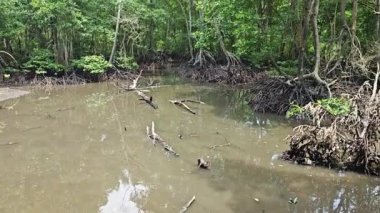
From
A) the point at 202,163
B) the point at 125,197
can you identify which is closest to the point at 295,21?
the point at 202,163

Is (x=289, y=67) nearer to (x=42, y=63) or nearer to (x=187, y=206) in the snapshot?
(x=42, y=63)

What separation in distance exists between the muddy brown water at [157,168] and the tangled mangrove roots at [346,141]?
25cm

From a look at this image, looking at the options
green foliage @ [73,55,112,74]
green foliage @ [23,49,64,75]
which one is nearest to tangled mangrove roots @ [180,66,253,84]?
green foliage @ [73,55,112,74]

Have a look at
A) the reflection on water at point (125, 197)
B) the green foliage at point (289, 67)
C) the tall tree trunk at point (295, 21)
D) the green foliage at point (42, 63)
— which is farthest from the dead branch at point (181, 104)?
the green foliage at point (42, 63)

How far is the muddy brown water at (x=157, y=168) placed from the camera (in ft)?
18.9

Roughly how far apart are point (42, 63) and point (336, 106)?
41.0ft

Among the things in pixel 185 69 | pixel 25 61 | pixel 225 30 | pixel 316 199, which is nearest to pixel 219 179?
pixel 316 199

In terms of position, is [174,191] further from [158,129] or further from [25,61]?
[25,61]

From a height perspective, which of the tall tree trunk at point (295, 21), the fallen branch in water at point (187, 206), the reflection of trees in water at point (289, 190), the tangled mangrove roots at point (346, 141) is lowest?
the fallen branch in water at point (187, 206)

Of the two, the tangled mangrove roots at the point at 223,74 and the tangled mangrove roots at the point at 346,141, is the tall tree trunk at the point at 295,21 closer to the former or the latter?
the tangled mangrove roots at the point at 223,74

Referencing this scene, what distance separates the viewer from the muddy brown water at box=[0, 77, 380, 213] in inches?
227

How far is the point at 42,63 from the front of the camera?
1655cm

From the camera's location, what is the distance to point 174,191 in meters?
6.16

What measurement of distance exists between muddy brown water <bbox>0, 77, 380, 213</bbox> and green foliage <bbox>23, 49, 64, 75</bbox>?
5.08m
